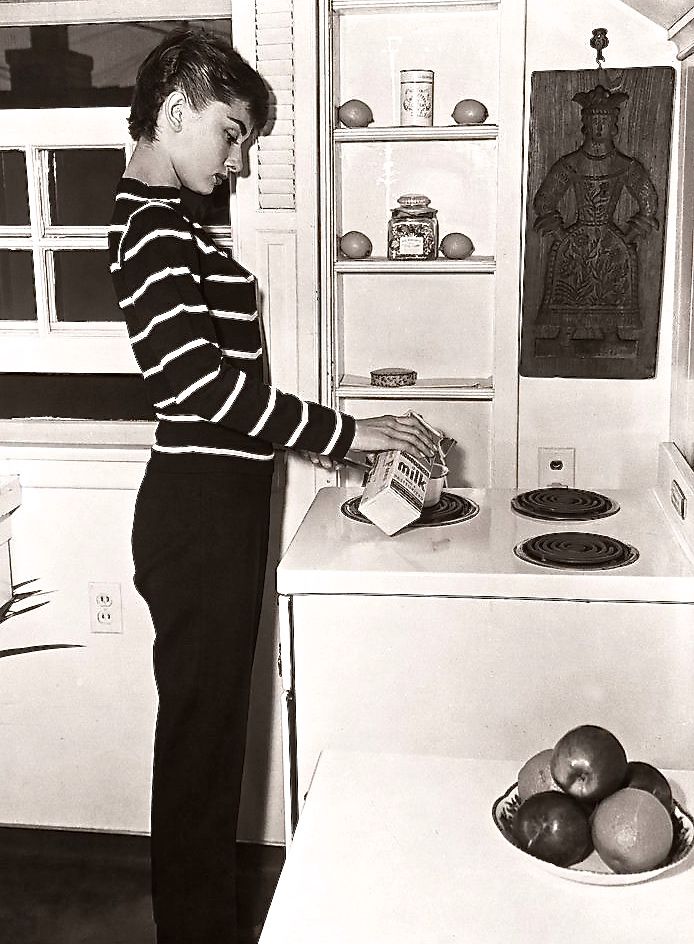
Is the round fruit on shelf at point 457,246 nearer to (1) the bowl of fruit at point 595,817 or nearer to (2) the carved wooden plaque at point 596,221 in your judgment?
(2) the carved wooden plaque at point 596,221

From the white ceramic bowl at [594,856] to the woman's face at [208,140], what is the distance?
1.31 metres

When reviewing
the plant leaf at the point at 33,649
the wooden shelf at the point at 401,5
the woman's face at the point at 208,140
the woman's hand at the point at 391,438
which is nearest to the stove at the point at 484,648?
the woman's hand at the point at 391,438

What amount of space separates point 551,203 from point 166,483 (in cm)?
121

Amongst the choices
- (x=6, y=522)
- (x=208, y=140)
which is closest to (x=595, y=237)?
(x=208, y=140)

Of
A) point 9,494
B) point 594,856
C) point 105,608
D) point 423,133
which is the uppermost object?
point 423,133

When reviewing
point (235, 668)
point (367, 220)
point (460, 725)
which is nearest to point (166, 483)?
point (235, 668)

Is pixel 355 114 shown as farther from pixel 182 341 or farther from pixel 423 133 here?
pixel 182 341

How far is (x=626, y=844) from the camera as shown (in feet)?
3.81

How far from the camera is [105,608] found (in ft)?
9.20

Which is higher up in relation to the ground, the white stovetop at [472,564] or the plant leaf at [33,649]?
the white stovetop at [472,564]

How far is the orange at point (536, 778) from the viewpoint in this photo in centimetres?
128

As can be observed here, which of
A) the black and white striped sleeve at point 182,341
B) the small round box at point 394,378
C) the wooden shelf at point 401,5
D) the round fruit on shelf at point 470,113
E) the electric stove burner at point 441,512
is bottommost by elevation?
the electric stove burner at point 441,512

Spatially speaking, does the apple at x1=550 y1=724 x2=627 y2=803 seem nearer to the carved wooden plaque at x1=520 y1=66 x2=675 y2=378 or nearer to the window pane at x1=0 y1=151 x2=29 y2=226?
the carved wooden plaque at x1=520 y1=66 x2=675 y2=378

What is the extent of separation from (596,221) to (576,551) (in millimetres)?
1101
